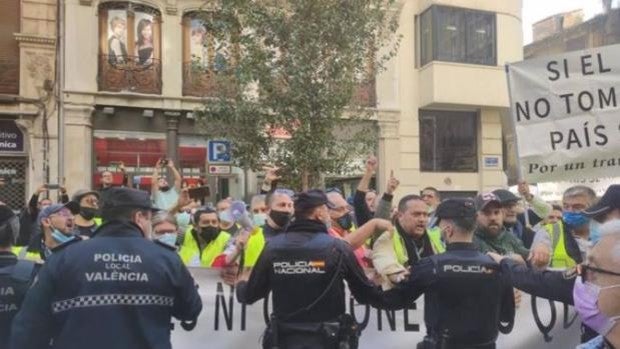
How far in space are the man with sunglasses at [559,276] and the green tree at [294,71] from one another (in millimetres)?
8736

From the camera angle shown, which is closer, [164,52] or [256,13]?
[256,13]

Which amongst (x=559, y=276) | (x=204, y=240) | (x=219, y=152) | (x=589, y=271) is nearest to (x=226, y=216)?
(x=204, y=240)

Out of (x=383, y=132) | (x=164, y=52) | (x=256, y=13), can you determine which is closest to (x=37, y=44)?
(x=164, y=52)

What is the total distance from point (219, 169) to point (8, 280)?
884cm

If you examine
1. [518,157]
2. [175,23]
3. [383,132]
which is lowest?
[518,157]

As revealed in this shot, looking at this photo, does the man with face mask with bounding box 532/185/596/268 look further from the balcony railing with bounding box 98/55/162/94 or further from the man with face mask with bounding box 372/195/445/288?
the balcony railing with bounding box 98/55/162/94

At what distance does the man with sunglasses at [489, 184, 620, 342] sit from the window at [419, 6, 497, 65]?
1654 centimetres

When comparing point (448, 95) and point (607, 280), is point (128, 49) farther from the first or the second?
point (607, 280)

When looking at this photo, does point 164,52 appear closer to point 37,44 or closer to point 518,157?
point 37,44

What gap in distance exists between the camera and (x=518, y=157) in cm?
578

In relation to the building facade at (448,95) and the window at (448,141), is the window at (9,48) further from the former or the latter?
the window at (448,141)

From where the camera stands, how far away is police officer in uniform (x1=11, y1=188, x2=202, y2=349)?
3115mm

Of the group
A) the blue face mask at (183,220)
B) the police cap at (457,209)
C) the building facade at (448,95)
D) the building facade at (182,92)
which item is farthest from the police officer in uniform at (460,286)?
the building facade at (448,95)

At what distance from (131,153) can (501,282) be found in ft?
49.1
